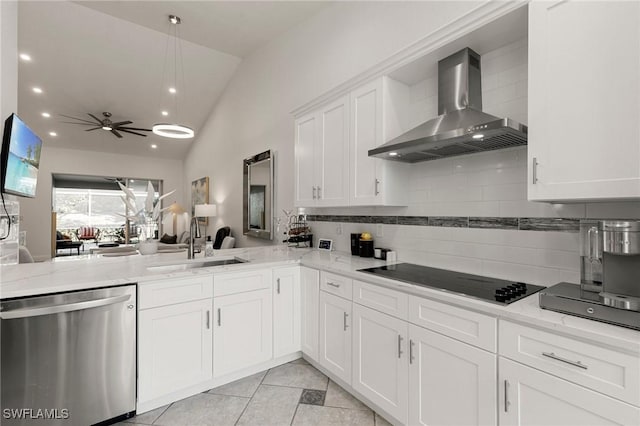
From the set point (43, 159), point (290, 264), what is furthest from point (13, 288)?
point (43, 159)

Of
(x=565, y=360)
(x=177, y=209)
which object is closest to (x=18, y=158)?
(x=565, y=360)

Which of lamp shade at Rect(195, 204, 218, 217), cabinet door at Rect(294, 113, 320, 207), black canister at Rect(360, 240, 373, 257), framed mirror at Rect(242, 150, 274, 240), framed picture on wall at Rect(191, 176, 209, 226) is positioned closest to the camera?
black canister at Rect(360, 240, 373, 257)

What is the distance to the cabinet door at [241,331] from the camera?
213 cm

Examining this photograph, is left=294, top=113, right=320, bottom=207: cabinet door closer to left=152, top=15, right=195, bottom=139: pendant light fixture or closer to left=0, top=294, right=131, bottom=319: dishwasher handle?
left=0, top=294, right=131, bottom=319: dishwasher handle

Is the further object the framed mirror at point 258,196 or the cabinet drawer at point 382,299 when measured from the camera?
the framed mirror at point 258,196

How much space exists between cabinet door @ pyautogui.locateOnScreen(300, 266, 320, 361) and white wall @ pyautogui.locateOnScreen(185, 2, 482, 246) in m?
1.57

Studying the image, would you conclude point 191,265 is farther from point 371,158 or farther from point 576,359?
point 576,359

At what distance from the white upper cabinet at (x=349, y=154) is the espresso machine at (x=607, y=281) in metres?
1.23

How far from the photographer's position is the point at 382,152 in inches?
79.1

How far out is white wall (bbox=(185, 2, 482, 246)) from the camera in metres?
2.49

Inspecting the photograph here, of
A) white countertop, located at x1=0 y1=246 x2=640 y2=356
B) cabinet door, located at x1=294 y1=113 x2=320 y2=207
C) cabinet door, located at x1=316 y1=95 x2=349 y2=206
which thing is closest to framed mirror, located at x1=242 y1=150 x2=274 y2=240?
cabinet door, located at x1=294 y1=113 x2=320 y2=207

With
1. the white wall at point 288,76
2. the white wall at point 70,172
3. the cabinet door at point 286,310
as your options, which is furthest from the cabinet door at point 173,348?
the white wall at point 70,172

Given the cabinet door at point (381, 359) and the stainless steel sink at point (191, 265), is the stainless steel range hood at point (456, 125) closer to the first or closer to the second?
the cabinet door at point (381, 359)

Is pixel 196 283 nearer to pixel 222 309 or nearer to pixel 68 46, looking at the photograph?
pixel 222 309
